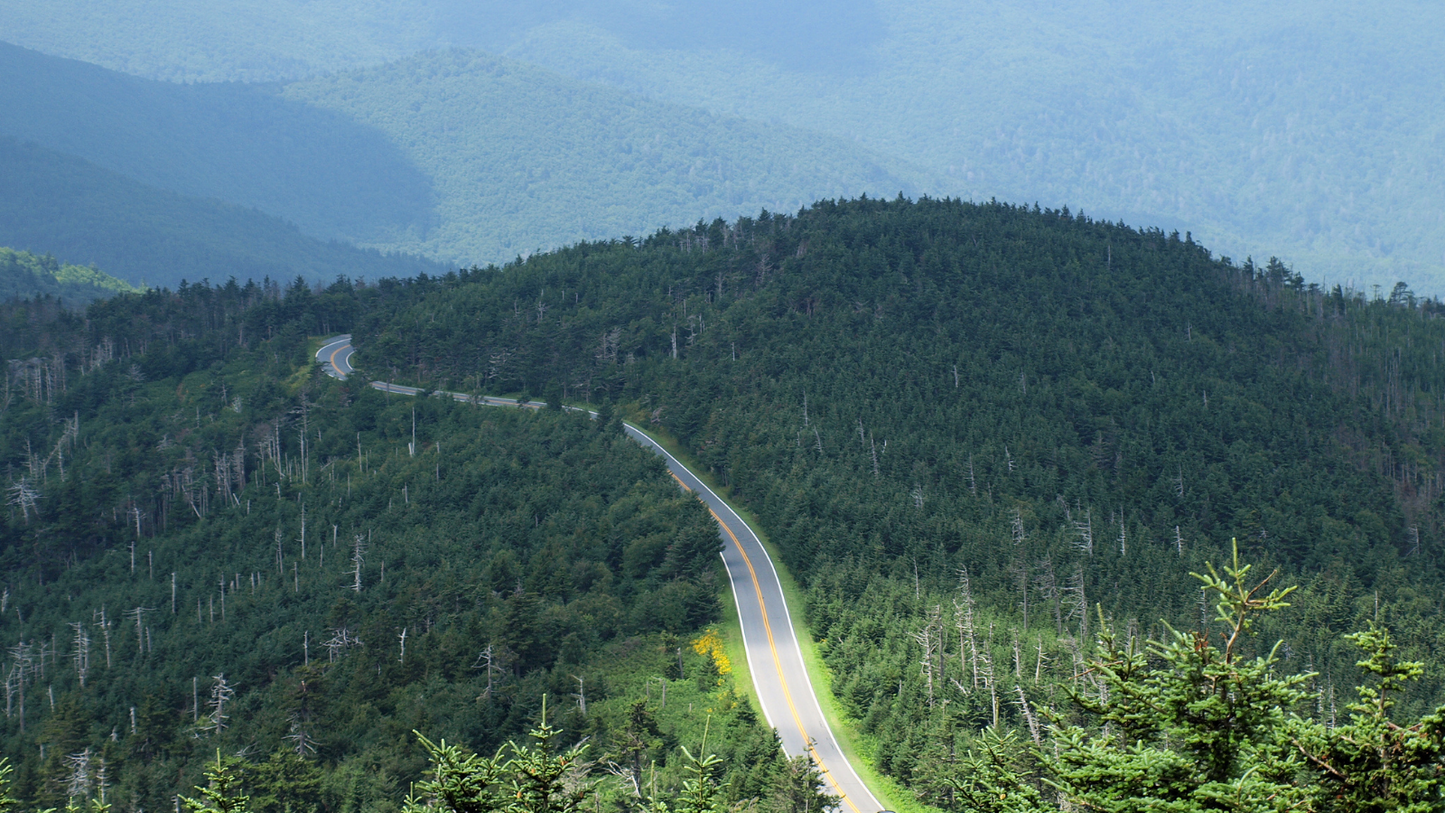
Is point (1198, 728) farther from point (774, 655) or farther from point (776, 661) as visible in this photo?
point (774, 655)

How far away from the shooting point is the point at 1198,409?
131m

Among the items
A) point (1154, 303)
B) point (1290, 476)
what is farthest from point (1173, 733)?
point (1154, 303)

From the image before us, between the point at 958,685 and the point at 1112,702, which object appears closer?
the point at 1112,702

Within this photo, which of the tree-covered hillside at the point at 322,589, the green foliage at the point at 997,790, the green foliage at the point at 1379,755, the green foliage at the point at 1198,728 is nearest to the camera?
the green foliage at the point at 1379,755

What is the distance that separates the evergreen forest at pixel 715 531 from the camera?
60938 mm

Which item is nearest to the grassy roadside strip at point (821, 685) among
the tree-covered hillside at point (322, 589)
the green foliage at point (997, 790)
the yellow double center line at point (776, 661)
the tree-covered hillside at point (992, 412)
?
the tree-covered hillside at point (992, 412)

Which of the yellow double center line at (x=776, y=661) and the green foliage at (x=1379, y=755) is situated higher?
the green foliage at (x=1379, y=755)

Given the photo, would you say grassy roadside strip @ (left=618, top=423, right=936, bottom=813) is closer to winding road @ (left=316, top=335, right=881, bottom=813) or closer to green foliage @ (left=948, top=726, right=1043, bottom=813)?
winding road @ (left=316, top=335, right=881, bottom=813)

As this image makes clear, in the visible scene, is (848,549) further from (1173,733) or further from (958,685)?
(1173,733)

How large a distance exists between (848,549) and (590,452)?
1284 inches

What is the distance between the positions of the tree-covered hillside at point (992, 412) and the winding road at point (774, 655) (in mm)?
2337

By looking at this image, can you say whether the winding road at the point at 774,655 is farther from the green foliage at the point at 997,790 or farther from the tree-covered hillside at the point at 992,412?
the green foliage at the point at 997,790

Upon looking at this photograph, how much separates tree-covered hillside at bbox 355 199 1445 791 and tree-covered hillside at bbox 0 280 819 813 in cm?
1142

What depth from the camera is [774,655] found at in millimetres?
83375
